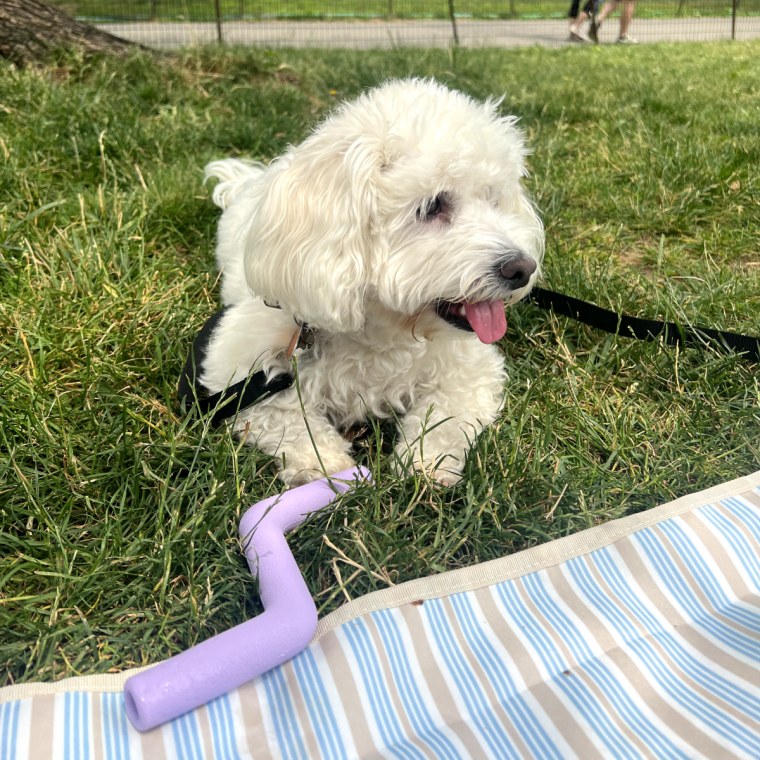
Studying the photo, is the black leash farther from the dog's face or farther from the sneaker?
the sneaker

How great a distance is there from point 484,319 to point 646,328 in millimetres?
718

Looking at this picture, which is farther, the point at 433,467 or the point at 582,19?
the point at 582,19

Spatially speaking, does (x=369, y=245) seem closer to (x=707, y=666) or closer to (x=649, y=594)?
(x=649, y=594)

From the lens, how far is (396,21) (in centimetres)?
1784

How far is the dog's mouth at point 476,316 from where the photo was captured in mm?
1758

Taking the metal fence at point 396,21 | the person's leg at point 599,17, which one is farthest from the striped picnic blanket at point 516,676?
the person's leg at point 599,17

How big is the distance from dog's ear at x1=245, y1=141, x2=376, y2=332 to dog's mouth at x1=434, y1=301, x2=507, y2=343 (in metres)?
0.23

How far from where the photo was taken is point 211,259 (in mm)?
2834

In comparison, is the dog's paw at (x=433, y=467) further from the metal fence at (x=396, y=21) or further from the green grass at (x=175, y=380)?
Answer: the metal fence at (x=396, y=21)

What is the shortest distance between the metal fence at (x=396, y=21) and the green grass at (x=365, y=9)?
3 cm

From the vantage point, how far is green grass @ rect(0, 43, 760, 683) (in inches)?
57.3

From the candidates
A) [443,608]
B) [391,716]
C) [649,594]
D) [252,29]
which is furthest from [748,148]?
[252,29]

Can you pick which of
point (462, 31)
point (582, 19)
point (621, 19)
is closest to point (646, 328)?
point (621, 19)

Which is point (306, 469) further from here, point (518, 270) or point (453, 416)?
point (518, 270)
